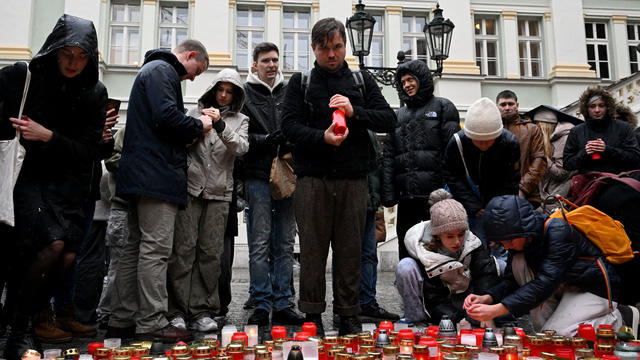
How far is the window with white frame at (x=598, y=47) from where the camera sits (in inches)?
692

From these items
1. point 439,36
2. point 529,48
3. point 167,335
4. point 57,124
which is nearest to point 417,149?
point 167,335

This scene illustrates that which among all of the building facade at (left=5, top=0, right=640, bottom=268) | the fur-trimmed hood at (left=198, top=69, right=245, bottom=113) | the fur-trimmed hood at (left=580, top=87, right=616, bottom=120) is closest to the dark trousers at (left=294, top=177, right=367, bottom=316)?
the fur-trimmed hood at (left=198, top=69, right=245, bottom=113)

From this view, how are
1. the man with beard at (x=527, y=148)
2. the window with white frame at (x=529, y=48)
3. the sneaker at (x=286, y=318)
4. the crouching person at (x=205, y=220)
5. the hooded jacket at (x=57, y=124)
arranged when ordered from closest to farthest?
the hooded jacket at (x=57, y=124)
the crouching person at (x=205, y=220)
the sneaker at (x=286, y=318)
the man with beard at (x=527, y=148)
the window with white frame at (x=529, y=48)

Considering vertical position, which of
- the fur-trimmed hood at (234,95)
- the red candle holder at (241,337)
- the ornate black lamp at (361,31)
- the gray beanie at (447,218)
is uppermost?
the ornate black lamp at (361,31)

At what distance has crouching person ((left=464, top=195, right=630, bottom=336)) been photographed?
9.34 feet

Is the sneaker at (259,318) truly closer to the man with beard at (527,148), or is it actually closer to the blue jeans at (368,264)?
the blue jeans at (368,264)

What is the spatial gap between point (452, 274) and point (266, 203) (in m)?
1.49

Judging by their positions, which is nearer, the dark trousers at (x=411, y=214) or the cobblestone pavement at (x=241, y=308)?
the cobblestone pavement at (x=241, y=308)

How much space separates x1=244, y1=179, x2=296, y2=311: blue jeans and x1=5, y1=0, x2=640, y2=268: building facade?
36.9 ft

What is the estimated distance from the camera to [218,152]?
3816 mm

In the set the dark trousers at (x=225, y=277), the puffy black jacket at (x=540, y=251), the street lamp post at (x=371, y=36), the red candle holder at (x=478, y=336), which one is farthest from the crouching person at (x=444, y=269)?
the street lamp post at (x=371, y=36)

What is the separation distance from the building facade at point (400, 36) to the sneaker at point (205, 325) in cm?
1188

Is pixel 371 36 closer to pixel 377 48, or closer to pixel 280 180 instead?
pixel 280 180

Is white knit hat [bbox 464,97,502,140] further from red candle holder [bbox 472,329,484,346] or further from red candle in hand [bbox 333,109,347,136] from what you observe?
red candle holder [bbox 472,329,484,346]
